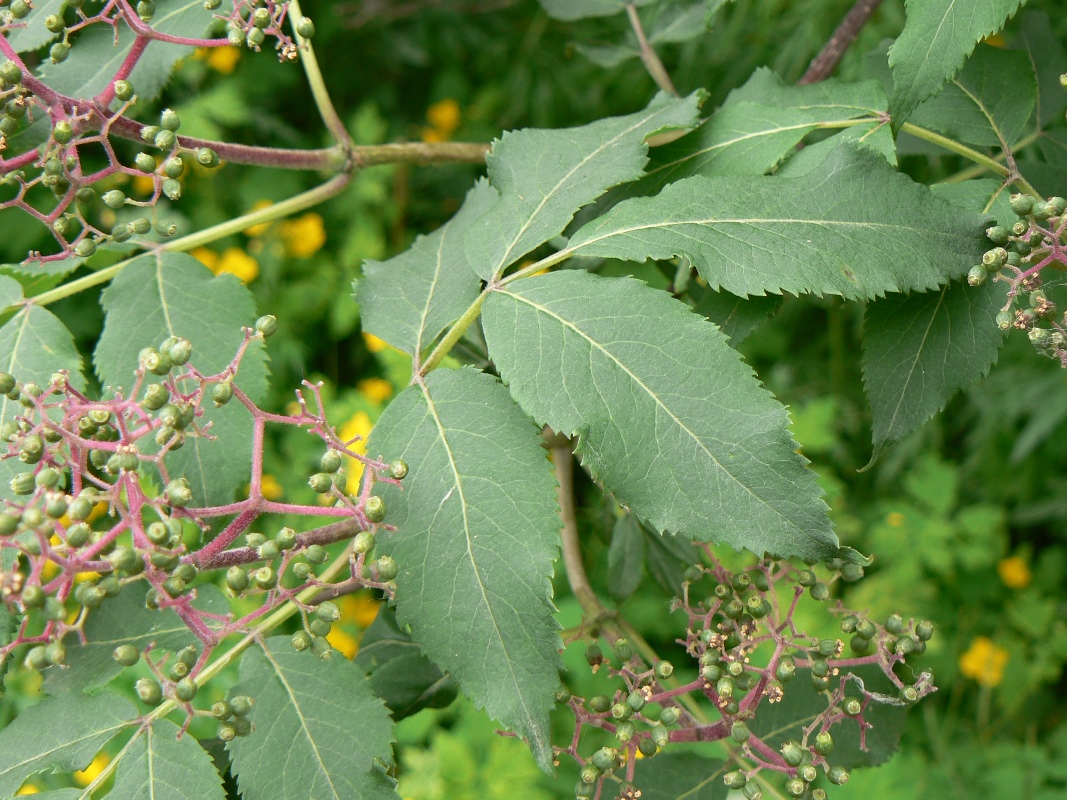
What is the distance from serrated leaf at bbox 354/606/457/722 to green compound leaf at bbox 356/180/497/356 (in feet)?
1.37

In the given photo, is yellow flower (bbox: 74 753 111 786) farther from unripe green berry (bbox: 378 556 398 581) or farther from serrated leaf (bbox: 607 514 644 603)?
unripe green berry (bbox: 378 556 398 581)

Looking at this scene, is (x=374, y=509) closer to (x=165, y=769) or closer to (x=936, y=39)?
(x=165, y=769)

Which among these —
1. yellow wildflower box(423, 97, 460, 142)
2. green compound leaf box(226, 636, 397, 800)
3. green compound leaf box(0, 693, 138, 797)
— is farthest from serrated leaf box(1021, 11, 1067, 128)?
yellow wildflower box(423, 97, 460, 142)

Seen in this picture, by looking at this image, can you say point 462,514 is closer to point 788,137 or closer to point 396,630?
point 396,630

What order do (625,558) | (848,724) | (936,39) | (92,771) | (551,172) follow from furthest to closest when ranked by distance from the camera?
(92,771) < (625,558) < (848,724) < (551,172) < (936,39)

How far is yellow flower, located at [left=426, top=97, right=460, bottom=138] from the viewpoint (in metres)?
3.71

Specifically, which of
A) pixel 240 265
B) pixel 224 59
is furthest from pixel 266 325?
pixel 224 59

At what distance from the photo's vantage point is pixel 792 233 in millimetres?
951

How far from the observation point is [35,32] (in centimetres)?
119

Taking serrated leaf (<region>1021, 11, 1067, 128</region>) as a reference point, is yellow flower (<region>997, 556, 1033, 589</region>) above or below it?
below

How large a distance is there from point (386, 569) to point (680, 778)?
54 cm

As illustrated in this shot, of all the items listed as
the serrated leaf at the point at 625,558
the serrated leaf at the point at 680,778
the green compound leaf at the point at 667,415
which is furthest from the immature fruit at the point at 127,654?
the serrated leaf at the point at 625,558

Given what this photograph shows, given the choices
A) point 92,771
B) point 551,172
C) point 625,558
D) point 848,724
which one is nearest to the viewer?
point 551,172

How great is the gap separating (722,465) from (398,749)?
88.5 inches
